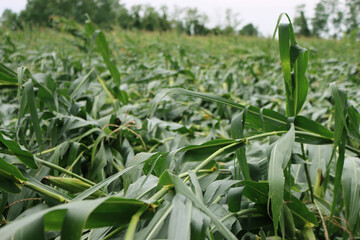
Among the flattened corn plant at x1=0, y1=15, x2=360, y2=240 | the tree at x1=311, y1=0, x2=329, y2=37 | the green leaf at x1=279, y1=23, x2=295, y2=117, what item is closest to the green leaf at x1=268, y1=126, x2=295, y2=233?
the flattened corn plant at x1=0, y1=15, x2=360, y2=240

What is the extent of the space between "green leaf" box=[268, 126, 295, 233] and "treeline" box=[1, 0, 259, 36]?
110 centimetres

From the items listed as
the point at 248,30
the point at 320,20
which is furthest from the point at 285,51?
the point at 320,20

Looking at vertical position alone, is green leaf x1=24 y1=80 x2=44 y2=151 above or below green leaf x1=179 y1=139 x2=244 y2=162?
above

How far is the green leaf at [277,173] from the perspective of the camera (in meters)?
0.36

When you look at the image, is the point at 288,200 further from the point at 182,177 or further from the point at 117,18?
the point at 117,18

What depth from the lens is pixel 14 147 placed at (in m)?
0.45

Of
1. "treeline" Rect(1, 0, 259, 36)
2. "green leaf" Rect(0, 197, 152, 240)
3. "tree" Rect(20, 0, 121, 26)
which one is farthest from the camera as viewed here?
"tree" Rect(20, 0, 121, 26)

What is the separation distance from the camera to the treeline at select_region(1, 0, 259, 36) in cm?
714

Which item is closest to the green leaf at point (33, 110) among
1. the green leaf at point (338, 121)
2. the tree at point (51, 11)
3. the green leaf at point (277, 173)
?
the green leaf at point (277, 173)

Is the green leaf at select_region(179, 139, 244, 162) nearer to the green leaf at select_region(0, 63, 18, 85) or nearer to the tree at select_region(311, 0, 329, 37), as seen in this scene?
the green leaf at select_region(0, 63, 18, 85)

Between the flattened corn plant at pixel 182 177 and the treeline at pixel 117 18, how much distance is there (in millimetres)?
788

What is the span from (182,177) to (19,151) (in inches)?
10.5

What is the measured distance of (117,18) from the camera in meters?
14.4

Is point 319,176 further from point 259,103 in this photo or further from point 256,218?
point 259,103
